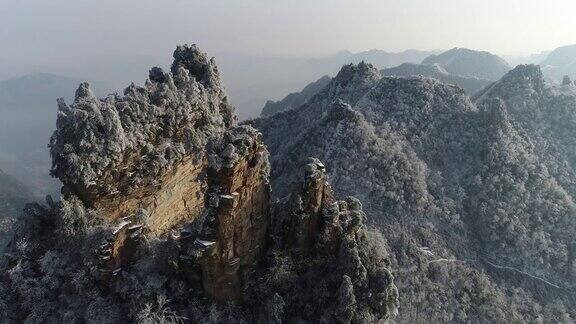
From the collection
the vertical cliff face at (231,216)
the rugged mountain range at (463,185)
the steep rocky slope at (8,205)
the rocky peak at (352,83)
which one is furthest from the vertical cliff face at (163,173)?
the steep rocky slope at (8,205)

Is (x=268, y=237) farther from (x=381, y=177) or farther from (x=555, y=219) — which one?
(x=555, y=219)

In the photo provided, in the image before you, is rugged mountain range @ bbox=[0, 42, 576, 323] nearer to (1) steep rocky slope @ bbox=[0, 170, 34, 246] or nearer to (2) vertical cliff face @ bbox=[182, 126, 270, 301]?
(2) vertical cliff face @ bbox=[182, 126, 270, 301]

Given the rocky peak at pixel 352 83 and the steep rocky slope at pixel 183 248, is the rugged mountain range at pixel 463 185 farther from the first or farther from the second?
the steep rocky slope at pixel 183 248

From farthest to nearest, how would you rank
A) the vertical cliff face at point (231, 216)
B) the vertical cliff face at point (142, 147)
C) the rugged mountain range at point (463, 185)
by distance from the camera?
1. the rugged mountain range at point (463, 185)
2. the vertical cliff face at point (142, 147)
3. the vertical cliff face at point (231, 216)

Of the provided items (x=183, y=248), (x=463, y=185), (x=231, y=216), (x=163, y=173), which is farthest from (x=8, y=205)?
(x=231, y=216)

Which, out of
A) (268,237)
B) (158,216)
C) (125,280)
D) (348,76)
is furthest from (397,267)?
(348,76)

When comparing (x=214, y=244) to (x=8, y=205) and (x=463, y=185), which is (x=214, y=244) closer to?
(x=463, y=185)

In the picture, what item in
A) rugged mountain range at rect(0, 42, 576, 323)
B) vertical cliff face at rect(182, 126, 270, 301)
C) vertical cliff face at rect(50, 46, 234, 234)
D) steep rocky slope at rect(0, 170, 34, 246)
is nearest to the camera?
vertical cliff face at rect(182, 126, 270, 301)

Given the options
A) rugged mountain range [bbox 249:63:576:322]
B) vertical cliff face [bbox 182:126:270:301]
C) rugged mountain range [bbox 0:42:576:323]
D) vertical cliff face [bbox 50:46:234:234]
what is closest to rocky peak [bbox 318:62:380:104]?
rugged mountain range [bbox 249:63:576:322]
